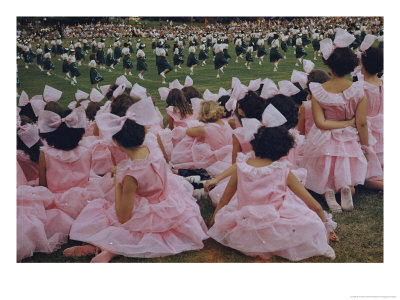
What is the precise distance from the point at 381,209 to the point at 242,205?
1.29 metres

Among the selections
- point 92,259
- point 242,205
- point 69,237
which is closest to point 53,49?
point 69,237

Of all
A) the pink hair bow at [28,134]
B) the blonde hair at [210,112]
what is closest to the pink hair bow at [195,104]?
the blonde hair at [210,112]

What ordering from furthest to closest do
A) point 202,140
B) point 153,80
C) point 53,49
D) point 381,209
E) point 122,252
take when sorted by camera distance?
point 153,80
point 53,49
point 202,140
point 381,209
point 122,252

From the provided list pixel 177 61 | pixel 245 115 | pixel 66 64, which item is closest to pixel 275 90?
pixel 245 115

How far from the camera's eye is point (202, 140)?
4.12m

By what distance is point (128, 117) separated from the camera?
8.42 feet

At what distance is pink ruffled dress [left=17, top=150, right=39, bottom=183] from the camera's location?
10.7 feet

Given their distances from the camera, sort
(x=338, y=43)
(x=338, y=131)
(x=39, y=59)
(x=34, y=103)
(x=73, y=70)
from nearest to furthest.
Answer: (x=338, y=43) → (x=338, y=131) → (x=34, y=103) → (x=39, y=59) → (x=73, y=70)

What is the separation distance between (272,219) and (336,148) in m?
1.12

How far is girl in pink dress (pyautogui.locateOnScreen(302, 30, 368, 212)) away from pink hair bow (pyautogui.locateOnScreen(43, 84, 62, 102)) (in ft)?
7.11

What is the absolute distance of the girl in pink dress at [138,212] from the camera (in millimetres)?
2605

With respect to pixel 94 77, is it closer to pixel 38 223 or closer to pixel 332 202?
pixel 38 223

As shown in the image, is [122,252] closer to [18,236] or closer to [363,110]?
[18,236]

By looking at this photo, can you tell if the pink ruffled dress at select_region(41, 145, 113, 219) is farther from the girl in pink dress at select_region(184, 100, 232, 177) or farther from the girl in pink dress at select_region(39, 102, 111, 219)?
the girl in pink dress at select_region(184, 100, 232, 177)
